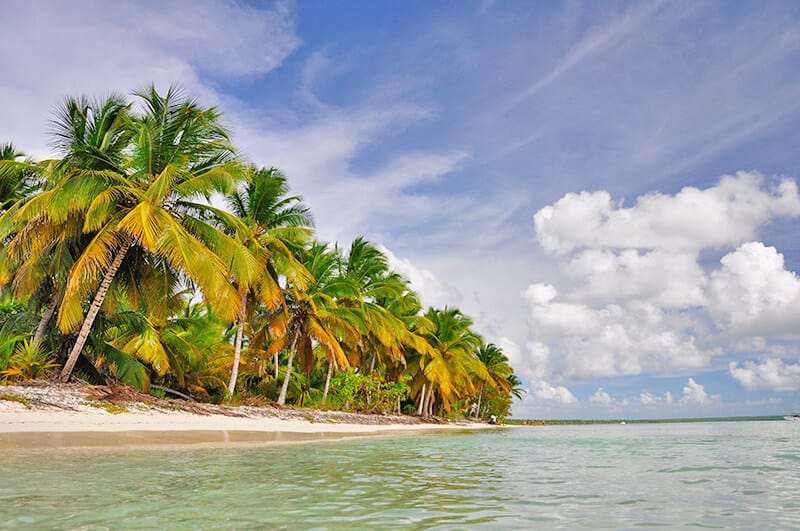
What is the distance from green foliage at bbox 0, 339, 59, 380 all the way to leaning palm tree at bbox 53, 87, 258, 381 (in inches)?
20.0

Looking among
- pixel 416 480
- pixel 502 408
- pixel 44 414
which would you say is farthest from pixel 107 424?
pixel 502 408

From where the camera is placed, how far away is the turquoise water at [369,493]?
10.4 feet

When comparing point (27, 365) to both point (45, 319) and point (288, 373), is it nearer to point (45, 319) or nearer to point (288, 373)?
point (45, 319)

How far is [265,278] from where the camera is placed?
16.9 m

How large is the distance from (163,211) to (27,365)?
438 centimetres

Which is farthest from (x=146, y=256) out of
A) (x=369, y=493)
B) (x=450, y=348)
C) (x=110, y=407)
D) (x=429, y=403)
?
(x=429, y=403)

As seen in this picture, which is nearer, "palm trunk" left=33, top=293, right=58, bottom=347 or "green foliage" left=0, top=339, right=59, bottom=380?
"green foliage" left=0, top=339, right=59, bottom=380

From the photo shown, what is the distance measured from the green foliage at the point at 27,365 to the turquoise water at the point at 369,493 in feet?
20.5

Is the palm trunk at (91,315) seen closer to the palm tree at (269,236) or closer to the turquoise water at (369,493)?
the palm tree at (269,236)

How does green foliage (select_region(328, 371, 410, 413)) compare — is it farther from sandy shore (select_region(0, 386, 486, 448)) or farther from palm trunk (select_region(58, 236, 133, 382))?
palm trunk (select_region(58, 236, 133, 382))

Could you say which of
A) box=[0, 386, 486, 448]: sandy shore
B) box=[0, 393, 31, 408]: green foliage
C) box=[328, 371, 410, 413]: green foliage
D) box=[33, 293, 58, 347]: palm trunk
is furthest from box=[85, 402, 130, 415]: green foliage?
box=[328, 371, 410, 413]: green foliage

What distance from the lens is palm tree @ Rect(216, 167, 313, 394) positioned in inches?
672

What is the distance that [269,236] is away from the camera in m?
17.6

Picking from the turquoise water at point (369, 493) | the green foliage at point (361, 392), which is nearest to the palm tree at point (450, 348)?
the green foliage at point (361, 392)
